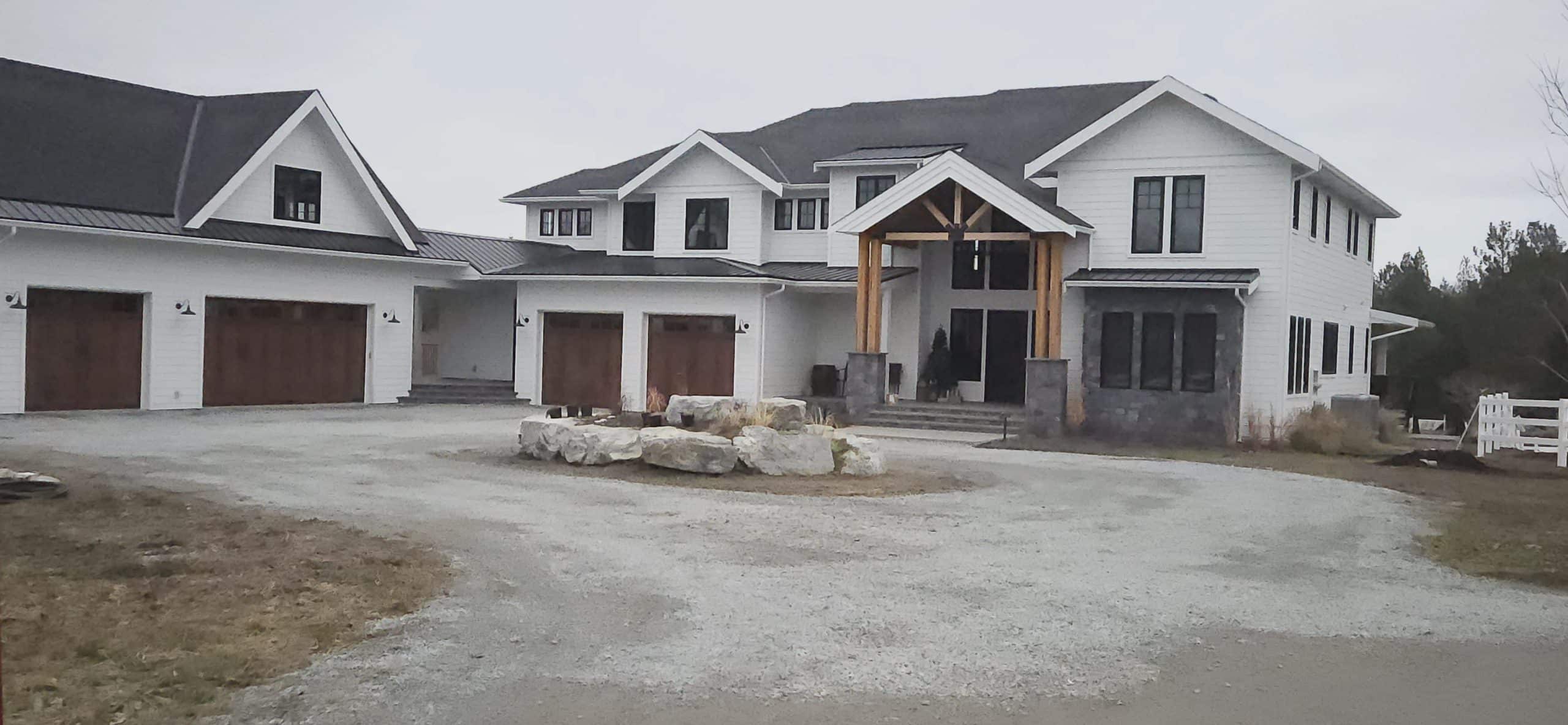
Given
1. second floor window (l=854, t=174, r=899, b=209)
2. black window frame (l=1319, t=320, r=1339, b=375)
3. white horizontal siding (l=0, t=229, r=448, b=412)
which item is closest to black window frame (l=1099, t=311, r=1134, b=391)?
black window frame (l=1319, t=320, r=1339, b=375)

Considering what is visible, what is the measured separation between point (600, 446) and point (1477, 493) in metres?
10.5

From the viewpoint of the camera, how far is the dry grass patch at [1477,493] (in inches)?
413

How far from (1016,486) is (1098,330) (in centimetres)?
900

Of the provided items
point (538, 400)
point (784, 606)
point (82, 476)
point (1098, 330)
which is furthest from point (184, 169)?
point (784, 606)

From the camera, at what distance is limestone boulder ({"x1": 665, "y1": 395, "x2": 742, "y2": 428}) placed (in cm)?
1691

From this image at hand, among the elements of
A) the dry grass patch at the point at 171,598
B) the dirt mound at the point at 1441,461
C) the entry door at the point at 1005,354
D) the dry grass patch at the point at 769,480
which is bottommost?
the dry grass patch at the point at 171,598

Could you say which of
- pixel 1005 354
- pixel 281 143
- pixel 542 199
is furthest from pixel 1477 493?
pixel 542 199

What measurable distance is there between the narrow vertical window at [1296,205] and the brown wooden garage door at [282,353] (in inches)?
720

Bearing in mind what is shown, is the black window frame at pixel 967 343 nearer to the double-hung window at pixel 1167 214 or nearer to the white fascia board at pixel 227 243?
the double-hung window at pixel 1167 214

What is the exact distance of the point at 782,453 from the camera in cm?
1530

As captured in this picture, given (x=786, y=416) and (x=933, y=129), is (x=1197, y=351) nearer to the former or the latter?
(x=933, y=129)

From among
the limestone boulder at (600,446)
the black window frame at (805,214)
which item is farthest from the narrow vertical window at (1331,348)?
the limestone boulder at (600,446)

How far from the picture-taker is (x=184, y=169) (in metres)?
24.8

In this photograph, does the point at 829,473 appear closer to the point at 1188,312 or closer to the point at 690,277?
the point at 1188,312
